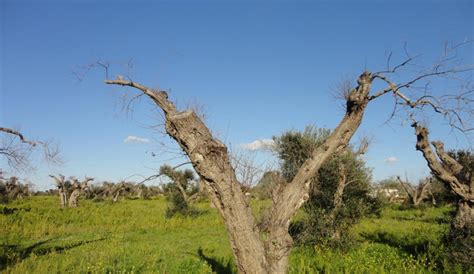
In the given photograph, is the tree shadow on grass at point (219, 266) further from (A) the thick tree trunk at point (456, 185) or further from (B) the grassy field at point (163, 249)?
(A) the thick tree trunk at point (456, 185)

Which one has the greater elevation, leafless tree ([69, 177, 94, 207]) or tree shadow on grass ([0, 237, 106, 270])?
leafless tree ([69, 177, 94, 207])

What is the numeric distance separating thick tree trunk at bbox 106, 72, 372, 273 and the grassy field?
3.81 metres

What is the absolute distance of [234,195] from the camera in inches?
223

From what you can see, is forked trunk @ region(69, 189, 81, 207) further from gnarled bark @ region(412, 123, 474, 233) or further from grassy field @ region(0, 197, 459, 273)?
gnarled bark @ region(412, 123, 474, 233)

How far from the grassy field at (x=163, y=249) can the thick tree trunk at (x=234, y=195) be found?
3.81 metres

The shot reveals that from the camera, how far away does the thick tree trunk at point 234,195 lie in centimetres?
562

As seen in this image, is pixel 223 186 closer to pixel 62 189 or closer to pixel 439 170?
pixel 439 170

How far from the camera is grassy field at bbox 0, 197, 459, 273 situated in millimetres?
10016

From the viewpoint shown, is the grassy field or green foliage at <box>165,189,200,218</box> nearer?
the grassy field

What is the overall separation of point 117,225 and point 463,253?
57.3 feet

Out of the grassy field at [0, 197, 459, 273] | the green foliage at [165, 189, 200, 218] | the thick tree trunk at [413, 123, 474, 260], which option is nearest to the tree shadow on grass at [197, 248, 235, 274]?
the grassy field at [0, 197, 459, 273]

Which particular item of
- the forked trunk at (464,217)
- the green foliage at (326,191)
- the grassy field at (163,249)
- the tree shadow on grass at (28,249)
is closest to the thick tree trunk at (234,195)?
the grassy field at (163,249)

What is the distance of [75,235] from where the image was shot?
58.1 ft

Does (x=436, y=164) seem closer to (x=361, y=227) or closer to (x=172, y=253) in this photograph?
(x=361, y=227)
